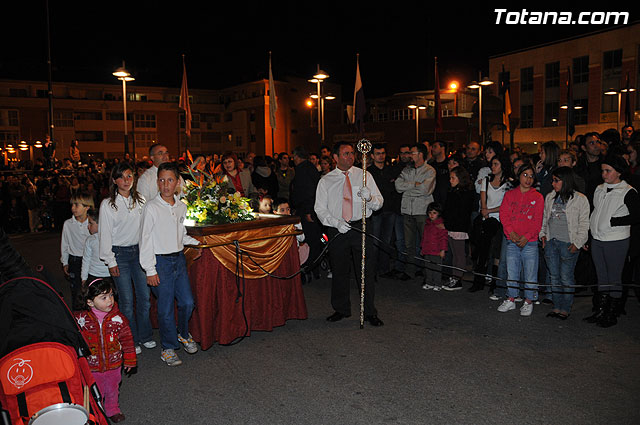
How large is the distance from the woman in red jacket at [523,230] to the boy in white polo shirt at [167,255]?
4.47 meters

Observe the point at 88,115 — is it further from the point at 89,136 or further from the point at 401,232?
the point at 401,232

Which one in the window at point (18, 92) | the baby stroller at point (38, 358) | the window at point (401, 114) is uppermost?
the window at point (18, 92)

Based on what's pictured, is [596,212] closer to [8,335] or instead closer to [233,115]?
[8,335]

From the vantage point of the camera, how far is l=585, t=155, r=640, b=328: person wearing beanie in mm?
6574

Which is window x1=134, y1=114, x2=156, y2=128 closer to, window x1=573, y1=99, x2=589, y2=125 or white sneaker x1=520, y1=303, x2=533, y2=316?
window x1=573, y1=99, x2=589, y2=125

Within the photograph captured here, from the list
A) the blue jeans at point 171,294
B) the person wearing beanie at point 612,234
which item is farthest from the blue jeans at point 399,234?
the blue jeans at point 171,294

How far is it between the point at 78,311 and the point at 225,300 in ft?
6.53

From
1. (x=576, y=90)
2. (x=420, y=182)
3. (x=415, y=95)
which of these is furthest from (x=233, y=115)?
(x=420, y=182)

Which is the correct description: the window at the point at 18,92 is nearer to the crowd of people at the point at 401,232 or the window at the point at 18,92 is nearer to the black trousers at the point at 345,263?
the crowd of people at the point at 401,232

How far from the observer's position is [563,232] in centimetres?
708

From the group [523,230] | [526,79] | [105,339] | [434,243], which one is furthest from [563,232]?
[526,79]

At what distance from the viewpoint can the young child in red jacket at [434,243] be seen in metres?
8.64

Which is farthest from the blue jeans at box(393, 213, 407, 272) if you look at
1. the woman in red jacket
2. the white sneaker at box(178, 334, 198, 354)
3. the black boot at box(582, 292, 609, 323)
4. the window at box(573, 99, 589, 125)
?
the window at box(573, 99, 589, 125)

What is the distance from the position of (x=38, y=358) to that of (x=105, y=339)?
1.84 metres
